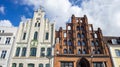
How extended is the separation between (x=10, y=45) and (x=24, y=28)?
675 cm

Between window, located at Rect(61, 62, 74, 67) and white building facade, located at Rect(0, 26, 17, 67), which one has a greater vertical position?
white building facade, located at Rect(0, 26, 17, 67)

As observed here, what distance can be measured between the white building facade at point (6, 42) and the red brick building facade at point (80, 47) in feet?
40.6

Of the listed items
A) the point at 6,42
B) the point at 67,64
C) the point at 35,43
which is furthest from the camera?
the point at 35,43

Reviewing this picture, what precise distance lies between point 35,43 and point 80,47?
40.8 ft

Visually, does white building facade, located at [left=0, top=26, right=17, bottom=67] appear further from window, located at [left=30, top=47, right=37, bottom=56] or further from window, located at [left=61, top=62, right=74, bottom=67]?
window, located at [left=61, top=62, right=74, bottom=67]

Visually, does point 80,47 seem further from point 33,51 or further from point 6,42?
point 6,42

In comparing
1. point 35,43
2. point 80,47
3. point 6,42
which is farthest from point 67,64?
point 6,42

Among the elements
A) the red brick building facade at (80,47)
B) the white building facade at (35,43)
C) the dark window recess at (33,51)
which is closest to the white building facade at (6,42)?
the white building facade at (35,43)

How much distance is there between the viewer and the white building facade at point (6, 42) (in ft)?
135

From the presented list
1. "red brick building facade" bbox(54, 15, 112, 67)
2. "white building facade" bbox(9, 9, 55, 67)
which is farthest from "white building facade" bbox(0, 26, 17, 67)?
"red brick building facade" bbox(54, 15, 112, 67)

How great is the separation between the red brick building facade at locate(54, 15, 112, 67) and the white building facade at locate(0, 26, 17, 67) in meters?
12.4

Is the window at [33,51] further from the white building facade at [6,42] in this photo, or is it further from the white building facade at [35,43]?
the white building facade at [6,42]

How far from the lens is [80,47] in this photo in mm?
44656

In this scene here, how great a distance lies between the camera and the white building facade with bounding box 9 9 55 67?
41500mm
